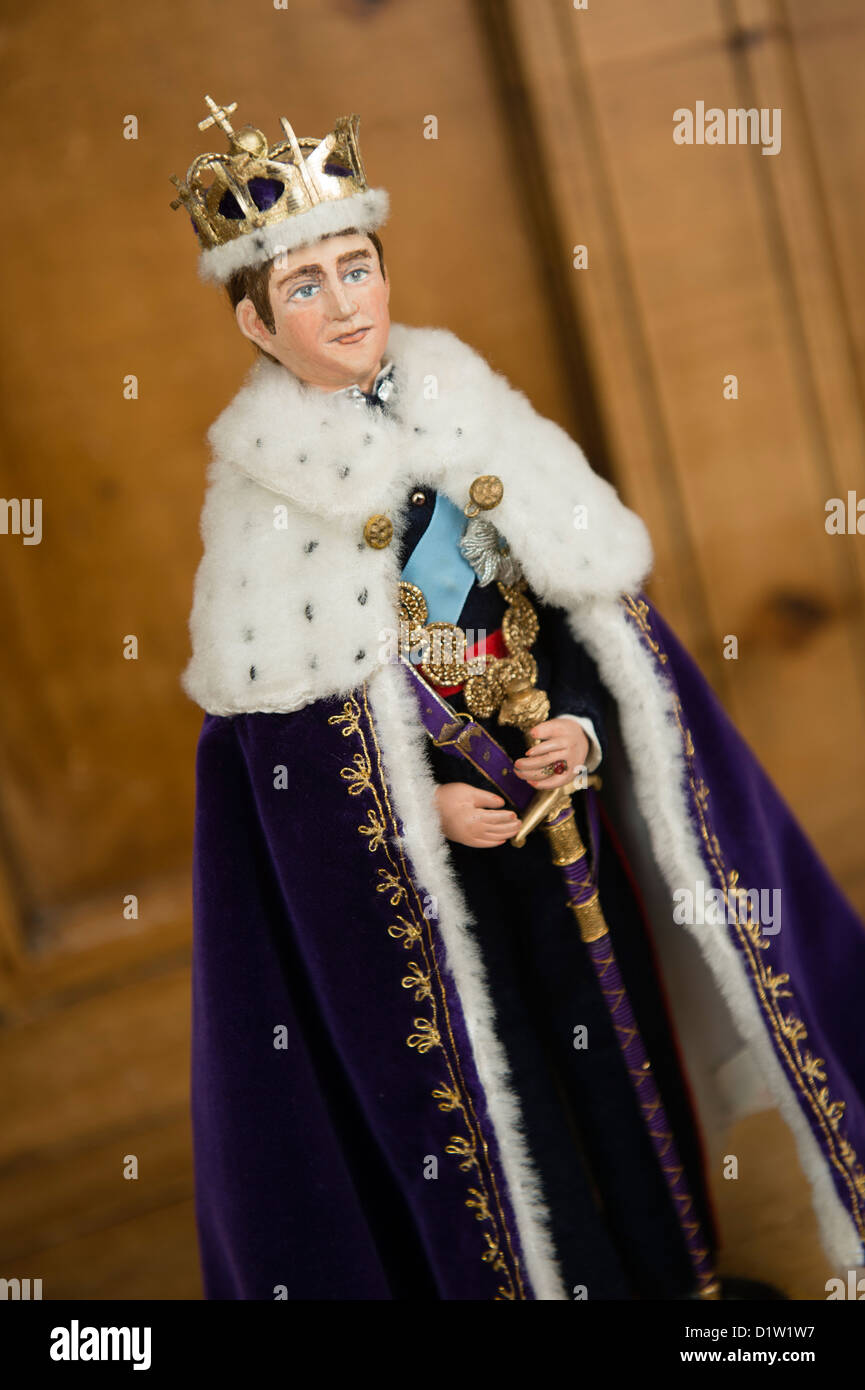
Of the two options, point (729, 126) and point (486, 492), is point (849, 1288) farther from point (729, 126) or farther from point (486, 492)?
point (729, 126)

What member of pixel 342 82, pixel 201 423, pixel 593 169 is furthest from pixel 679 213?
pixel 201 423

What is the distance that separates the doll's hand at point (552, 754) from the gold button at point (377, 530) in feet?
0.90

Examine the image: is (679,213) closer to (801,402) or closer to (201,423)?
(801,402)

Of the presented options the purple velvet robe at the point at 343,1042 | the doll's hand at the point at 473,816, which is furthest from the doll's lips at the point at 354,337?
the doll's hand at the point at 473,816

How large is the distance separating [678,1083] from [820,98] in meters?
1.93

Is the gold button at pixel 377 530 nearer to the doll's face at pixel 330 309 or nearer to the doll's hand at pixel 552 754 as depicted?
the doll's face at pixel 330 309

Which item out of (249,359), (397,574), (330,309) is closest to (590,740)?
(397,574)

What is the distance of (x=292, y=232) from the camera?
1105 millimetres

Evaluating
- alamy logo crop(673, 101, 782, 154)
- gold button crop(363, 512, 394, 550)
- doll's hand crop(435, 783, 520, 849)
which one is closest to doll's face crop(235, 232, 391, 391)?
gold button crop(363, 512, 394, 550)

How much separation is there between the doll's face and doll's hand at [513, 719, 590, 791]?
0.44 meters

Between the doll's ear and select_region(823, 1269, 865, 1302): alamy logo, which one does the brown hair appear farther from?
select_region(823, 1269, 865, 1302): alamy logo

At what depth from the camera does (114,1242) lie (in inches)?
82.7

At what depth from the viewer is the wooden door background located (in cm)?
206
